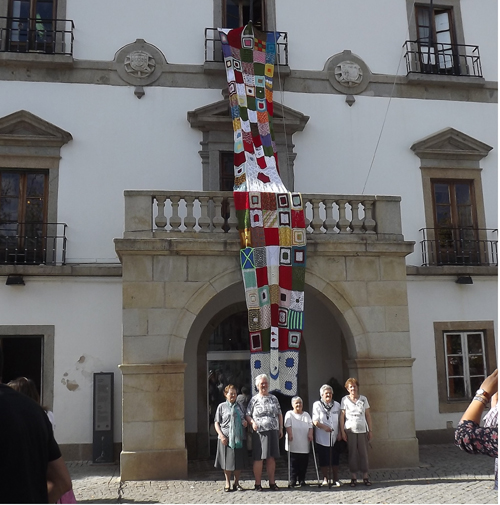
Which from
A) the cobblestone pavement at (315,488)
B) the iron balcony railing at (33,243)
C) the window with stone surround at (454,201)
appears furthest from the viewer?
the window with stone surround at (454,201)

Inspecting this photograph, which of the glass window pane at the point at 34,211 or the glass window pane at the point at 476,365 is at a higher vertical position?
the glass window pane at the point at 34,211

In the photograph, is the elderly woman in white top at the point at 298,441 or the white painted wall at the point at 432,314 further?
the white painted wall at the point at 432,314

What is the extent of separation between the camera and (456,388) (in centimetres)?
1313

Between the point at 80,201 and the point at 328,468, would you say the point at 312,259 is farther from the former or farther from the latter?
the point at 80,201

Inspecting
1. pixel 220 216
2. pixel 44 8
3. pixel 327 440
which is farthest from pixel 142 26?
pixel 327 440

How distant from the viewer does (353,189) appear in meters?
13.4

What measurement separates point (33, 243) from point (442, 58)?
391 inches

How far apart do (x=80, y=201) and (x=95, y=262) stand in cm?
129

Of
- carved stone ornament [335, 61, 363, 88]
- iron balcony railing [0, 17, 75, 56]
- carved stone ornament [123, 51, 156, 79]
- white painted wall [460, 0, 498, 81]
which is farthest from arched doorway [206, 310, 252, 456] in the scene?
white painted wall [460, 0, 498, 81]

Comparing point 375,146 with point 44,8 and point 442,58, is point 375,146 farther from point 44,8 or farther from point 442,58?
point 44,8

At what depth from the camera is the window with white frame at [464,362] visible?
43.1 ft

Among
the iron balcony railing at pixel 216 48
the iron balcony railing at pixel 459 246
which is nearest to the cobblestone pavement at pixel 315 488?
the iron balcony railing at pixel 459 246

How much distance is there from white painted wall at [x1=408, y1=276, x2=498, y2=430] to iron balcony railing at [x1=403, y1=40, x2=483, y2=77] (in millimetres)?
4804

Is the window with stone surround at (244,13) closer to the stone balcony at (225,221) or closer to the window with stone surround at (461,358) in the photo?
the stone balcony at (225,221)
